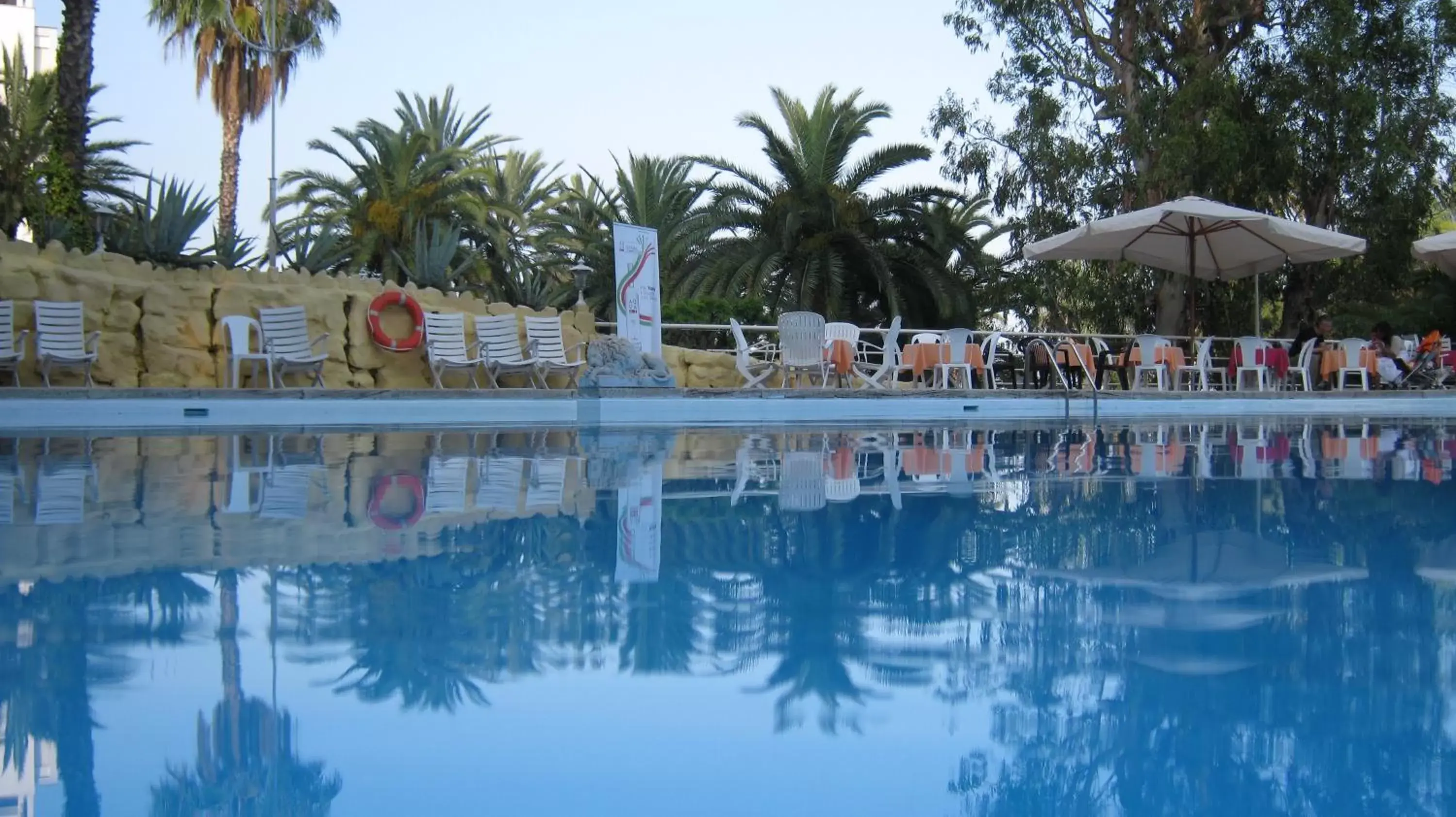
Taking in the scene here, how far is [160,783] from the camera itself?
67.6 inches

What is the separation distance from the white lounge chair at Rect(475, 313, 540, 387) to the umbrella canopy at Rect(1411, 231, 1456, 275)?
12.6 metres

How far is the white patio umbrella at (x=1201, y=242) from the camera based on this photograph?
587 inches

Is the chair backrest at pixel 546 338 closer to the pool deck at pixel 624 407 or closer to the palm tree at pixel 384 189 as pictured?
the pool deck at pixel 624 407

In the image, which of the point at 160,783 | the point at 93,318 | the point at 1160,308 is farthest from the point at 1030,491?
the point at 1160,308

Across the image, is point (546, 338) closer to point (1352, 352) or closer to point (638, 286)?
point (638, 286)

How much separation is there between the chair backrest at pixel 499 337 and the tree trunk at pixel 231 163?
1230 cm

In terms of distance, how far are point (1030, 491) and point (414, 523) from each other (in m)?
2.78

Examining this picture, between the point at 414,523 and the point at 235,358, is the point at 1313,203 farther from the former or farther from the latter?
the point at 414,523

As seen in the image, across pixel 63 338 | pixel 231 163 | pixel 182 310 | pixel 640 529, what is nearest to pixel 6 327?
pixel 63 338

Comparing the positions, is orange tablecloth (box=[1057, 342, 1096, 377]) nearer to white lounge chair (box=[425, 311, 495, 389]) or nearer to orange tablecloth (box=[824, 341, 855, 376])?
orange tablecloth (box=[824, 341, 855, 376])

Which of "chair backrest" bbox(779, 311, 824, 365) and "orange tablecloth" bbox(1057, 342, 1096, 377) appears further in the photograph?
"orange tablecloth" bbox(1057, 342, 1096, 377)

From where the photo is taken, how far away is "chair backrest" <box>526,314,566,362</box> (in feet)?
46.2

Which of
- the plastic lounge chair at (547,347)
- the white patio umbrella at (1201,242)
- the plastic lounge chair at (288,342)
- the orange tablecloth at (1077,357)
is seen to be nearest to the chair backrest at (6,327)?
the plastic lounge chair at (288,342)

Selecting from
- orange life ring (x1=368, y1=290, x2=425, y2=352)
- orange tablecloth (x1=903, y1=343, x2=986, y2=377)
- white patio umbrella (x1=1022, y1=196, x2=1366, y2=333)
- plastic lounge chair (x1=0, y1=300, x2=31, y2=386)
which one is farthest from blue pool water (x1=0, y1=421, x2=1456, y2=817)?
white patio umbrella (x1=1022, y1=196, x2=1366, y2=333)
